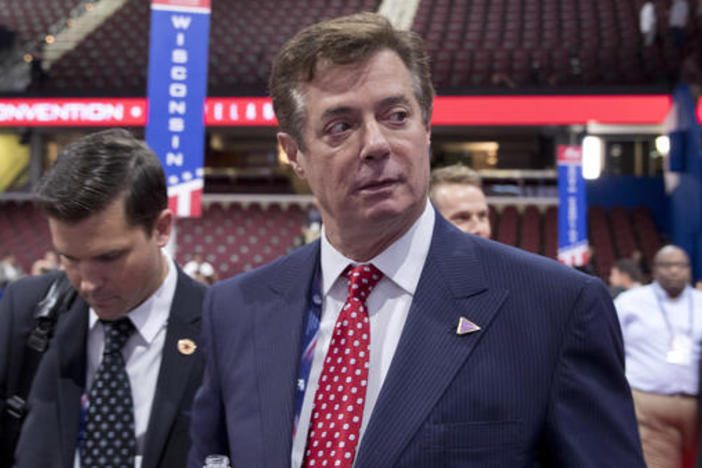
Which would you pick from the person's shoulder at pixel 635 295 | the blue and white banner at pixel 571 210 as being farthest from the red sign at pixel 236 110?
the person's shoulder at pixel 635 295

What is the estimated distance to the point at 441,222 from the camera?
151cm

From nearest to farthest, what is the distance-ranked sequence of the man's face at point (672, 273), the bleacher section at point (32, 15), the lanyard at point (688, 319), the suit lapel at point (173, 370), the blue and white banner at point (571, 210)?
the suit lapel at point (173, 370) → the lanyard at point (688, 319) → the man's face at point (672, 273) → the blue and white banner at point (571, 210) → the bleacher section at point (32, 15)

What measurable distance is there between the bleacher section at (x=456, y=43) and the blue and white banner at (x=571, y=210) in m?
5.22

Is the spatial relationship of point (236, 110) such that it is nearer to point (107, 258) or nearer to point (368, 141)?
point (107, 258)

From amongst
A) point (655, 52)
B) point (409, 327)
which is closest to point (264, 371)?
point (409, 327)

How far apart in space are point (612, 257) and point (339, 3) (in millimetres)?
8635

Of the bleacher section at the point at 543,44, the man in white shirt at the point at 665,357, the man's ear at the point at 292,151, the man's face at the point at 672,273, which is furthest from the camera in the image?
the bleacher section at the point at 543,44

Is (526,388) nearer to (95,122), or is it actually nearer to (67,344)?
(67,344)

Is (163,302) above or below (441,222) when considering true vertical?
below

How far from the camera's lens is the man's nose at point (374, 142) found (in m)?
1.40

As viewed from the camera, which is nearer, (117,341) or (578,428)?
(578,428)

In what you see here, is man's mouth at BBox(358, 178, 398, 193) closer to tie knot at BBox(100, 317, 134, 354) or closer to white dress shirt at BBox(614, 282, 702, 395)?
tie knot at BBox(100, 317, 134, 354)

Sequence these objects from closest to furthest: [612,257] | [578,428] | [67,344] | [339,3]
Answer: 1. [578,428]
2. [67,344]
3. [612,257]
4. [339,3]

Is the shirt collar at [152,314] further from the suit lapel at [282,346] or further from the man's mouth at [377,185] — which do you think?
the man's mouth at [377,185]
